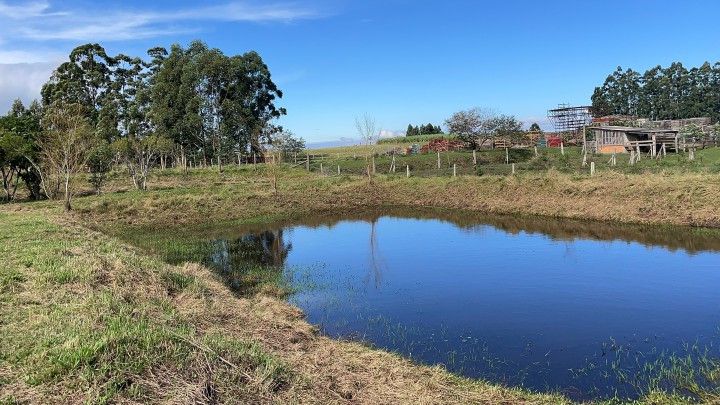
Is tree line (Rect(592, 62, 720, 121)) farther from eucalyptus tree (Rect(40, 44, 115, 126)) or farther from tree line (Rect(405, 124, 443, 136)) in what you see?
eucalyptus tree (Rect(40, 44, 115, 126))

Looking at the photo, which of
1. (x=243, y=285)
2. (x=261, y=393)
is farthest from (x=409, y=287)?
(x=261, y=393)

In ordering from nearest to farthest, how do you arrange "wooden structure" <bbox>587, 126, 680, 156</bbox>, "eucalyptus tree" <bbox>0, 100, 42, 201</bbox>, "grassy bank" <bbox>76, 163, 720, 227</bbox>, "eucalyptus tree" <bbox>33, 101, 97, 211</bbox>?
"grassy bank" <bbox>76, 163, 720, 227</bbox>, "eucalyptus tree" <bbox>33, 101, 97, 211</bbox>, "eucalyptus tree" <bbox>0, 100, 42, 201</bbox>, "wooden structure" <bbox>587, 126, 680, 156</bbox>

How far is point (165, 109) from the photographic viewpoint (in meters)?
47.1

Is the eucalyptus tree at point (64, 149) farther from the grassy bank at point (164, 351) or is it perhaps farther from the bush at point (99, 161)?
the grassy bank at point (164, 351)

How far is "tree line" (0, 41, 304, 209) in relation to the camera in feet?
110

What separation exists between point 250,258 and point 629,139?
38.3 metres

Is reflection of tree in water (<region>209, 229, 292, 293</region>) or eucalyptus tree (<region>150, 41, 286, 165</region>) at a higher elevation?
eucalyptus tree (<region>150, 41, 286, 165</region>)

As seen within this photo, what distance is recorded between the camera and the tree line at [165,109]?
33500mm

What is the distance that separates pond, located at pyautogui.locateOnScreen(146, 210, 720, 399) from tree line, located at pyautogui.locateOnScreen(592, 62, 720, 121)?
6222cm

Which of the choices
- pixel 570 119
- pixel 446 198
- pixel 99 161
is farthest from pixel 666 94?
pixel 99 161

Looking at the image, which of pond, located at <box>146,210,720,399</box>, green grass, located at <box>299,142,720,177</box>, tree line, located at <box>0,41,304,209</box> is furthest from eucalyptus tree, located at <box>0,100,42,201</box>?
green grass, located at <box>299,142,720,177</box>

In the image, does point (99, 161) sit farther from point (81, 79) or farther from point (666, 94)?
point (666, 94)

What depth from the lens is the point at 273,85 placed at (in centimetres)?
5125

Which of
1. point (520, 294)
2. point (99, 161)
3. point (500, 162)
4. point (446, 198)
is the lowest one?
point (520, 294)
